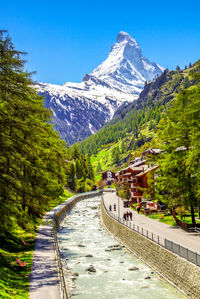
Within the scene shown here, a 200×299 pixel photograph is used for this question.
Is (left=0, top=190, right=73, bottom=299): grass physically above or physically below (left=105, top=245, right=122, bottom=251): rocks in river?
above

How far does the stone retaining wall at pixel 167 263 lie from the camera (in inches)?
789

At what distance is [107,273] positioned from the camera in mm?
26906

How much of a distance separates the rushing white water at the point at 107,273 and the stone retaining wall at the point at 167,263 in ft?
2.02

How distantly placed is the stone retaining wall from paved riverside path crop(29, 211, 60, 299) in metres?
8.99

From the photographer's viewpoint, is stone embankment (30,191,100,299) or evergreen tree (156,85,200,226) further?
evergreen tree (156,85,200,226)

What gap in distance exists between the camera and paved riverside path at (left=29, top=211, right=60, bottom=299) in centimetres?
1727

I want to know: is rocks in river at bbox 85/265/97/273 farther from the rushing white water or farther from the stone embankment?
the stone embankment

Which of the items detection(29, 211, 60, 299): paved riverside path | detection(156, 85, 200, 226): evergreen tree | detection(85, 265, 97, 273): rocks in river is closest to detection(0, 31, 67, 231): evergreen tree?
detection(29, 211, 60, 299): paved riverside path

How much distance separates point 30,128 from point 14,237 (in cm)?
1575

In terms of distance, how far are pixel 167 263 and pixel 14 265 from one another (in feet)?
39.8

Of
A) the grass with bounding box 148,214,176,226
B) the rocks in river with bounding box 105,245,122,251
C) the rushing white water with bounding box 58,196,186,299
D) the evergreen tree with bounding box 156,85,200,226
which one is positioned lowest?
the rushing white water with bounding box 58,196,186,299

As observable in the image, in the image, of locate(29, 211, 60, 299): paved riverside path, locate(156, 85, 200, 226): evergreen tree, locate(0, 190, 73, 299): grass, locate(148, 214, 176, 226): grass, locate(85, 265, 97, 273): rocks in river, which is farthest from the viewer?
locate(148, 214, 176, 226): grass

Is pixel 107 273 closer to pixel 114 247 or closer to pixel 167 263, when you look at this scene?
pixel 167 263

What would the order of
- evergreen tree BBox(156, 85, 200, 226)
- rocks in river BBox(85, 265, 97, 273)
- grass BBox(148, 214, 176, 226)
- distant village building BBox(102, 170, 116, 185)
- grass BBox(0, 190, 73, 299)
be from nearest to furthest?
grass BBox(0, 190, 73, 299) → rocks in river BBox(85, 265, 97, 273) → evergreen tree BBox(156, 85, 200, 226) → grass BBox(148, 214, 176, 226) → distant village building BBox(102, 170, 116, 185)
